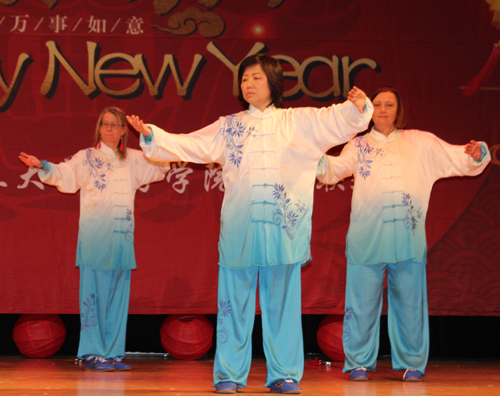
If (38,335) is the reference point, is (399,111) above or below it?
above

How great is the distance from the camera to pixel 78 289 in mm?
3586

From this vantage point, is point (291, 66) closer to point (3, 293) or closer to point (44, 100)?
point (44, 100)

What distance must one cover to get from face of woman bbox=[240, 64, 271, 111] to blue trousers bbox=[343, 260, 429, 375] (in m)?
1.08

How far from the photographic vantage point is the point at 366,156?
316 centimetres

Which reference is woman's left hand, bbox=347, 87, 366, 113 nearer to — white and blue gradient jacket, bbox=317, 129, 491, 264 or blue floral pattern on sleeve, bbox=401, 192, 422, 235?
white and blue gradient jacket, bbox=317, 129, 491, 264

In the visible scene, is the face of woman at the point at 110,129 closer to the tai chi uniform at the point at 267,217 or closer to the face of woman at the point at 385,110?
the tai chi uniform at the point at 267,217

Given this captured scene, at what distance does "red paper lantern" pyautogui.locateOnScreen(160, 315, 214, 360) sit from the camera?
3516 mm

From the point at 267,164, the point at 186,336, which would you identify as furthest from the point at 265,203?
the point at 186,336

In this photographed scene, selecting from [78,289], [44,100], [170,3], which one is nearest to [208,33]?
[170,3]

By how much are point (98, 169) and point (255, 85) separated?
130 cm

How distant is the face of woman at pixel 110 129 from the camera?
3.44 m

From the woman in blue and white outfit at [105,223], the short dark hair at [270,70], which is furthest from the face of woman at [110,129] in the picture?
the short dark hair at [270,70]

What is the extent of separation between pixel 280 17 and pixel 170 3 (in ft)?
2.27

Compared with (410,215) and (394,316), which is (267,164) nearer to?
(410,215)
